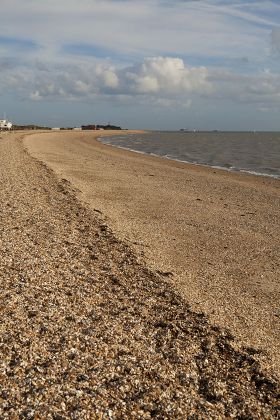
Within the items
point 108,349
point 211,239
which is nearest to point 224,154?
point 211,239

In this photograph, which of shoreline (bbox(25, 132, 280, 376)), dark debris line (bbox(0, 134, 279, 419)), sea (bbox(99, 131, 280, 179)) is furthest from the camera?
sea (bbox(99, 131, 280, 179))

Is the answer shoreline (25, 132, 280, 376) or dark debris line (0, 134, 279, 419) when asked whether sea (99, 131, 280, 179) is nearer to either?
shoreline (25, 132, 280, 376)

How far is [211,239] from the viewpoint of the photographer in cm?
1126

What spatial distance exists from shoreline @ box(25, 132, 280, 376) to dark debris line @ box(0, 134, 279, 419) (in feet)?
1.67

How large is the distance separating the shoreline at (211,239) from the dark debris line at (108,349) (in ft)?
1.67

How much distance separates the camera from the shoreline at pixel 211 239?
22.8ft

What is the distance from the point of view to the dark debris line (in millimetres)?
4336

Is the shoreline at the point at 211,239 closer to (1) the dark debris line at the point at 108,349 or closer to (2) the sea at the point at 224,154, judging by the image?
(1) the dark debris line at the point at 108,349

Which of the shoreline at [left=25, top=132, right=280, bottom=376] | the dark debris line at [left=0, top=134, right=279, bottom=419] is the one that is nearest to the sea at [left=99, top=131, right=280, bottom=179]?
the shoreline at [left=25, top=132, right=280, bottom=376]

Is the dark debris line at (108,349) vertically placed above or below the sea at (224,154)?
below

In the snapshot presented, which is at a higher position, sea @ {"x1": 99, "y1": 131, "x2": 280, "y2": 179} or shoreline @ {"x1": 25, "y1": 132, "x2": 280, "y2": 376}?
sea @ {"x1": 99, "y1": 131, "x2": 280, "y2": 179}

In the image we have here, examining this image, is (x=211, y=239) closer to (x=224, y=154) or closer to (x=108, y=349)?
(x=108, y=349)

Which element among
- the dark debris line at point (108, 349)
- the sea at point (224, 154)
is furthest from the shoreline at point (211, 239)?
the sea at point (224, 154)

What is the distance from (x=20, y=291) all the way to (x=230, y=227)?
7.45 metres
